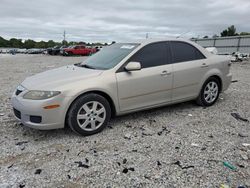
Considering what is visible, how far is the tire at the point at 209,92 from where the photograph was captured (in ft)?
15.7

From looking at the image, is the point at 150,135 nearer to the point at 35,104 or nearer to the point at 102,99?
the point at 102,99

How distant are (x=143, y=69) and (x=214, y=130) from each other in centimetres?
162

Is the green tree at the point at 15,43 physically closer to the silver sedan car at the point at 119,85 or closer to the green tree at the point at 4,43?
the green tree at the point at 4,43

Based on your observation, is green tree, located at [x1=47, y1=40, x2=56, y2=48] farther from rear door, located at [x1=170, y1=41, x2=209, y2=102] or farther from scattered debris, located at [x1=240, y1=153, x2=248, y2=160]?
scattered debris, located at [x1=240, y1=153, x2=248, y2=160]

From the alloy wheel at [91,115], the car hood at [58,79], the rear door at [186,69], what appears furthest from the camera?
the rear door at [186,69]

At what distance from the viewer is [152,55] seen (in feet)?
13.5

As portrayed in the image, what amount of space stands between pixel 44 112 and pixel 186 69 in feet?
9.19

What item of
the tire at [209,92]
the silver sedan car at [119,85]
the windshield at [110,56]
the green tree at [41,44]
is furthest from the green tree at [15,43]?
the tire at [209,92]

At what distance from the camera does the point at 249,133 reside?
3.58 meters

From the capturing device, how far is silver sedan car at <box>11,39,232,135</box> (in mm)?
3266

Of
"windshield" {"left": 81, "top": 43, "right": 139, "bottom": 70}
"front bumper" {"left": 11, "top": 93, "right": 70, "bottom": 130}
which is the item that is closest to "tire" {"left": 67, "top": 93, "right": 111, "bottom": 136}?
"front bumper" {"left": 11, "top": 93, "right": 70, "bottom": 130}

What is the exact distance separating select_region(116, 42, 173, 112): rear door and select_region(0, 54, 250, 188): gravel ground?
42 cm

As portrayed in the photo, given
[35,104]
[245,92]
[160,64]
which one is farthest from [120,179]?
[245,92]

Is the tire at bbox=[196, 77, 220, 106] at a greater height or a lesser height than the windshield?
lesser
